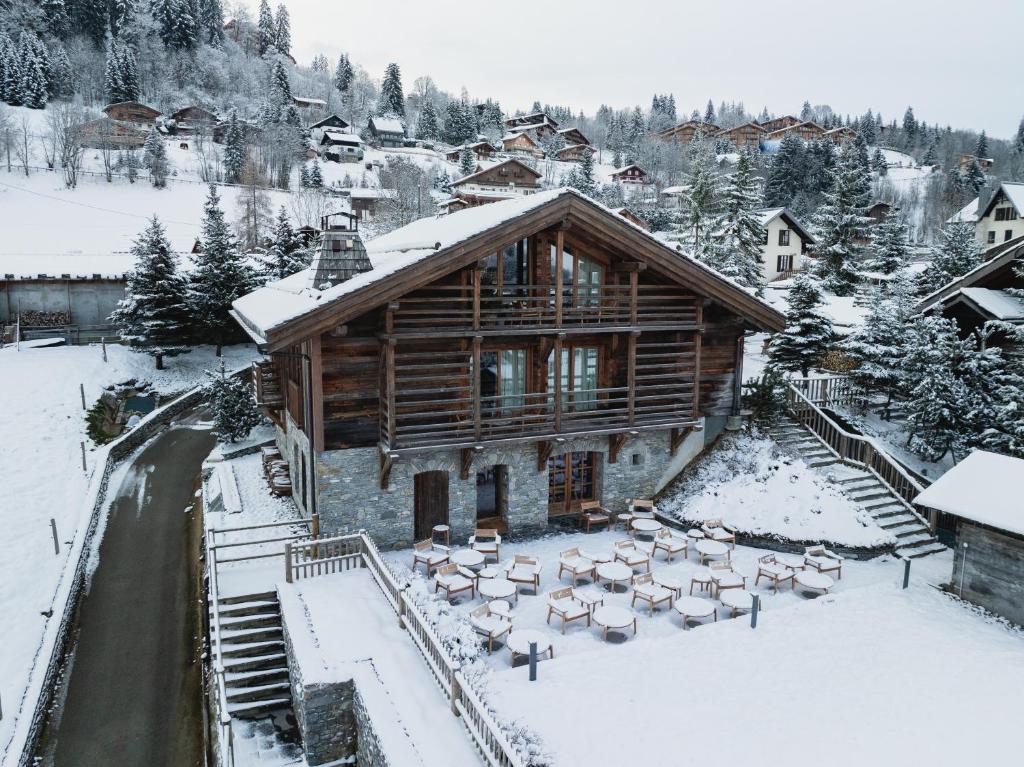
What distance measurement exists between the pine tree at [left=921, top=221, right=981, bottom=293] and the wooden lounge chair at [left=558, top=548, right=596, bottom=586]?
33.4 metres

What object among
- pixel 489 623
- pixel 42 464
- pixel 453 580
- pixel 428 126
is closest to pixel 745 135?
pixel 428 126

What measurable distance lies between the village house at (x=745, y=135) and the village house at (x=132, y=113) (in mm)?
87761

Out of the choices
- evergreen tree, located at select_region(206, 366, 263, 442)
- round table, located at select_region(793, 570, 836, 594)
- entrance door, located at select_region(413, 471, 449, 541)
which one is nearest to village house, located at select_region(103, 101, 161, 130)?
evergreen tree, located at select_region(206, 366, 263, 442)

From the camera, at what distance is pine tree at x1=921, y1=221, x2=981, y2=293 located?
39.0 meters

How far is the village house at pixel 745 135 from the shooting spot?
118 m

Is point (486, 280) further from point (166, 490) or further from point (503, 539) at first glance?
point (166, 490)

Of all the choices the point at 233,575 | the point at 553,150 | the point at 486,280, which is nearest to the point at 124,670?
the point at 233,575

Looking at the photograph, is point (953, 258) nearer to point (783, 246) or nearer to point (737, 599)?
point (783, 246)

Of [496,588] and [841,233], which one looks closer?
[496,588]

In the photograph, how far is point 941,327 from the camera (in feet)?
73.1

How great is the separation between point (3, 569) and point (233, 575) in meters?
7.90

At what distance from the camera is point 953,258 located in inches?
1548

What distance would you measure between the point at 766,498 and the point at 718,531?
2214mm

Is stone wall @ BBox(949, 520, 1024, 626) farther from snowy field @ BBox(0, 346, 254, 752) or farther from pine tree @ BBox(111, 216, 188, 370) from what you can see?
pine tree @ BBox(111, 216, 188, 370)
